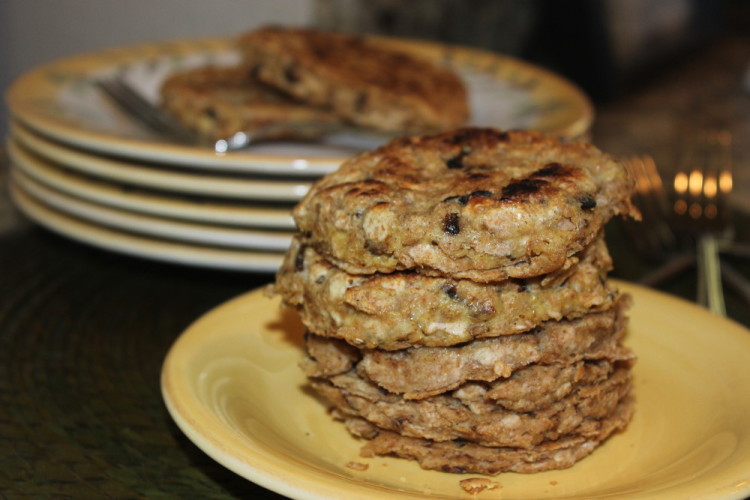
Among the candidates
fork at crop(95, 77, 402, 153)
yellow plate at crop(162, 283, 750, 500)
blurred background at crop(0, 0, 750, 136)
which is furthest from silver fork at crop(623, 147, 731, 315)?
blurred background at crop(0, 0, 750, 136)

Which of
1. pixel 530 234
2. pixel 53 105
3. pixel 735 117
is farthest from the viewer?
pixel 735 117

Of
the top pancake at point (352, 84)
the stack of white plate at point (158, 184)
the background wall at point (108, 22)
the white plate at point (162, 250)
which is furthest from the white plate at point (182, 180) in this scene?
the background wall at point (108, 22)

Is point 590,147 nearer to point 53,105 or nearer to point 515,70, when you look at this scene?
point 53,105

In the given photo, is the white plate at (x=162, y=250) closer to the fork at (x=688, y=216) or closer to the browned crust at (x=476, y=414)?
the browned crust at (x=476, y=414)

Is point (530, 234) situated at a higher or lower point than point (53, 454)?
higher

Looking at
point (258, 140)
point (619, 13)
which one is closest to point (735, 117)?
point (619, 13)

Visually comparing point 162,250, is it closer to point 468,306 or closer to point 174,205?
point 174,205
